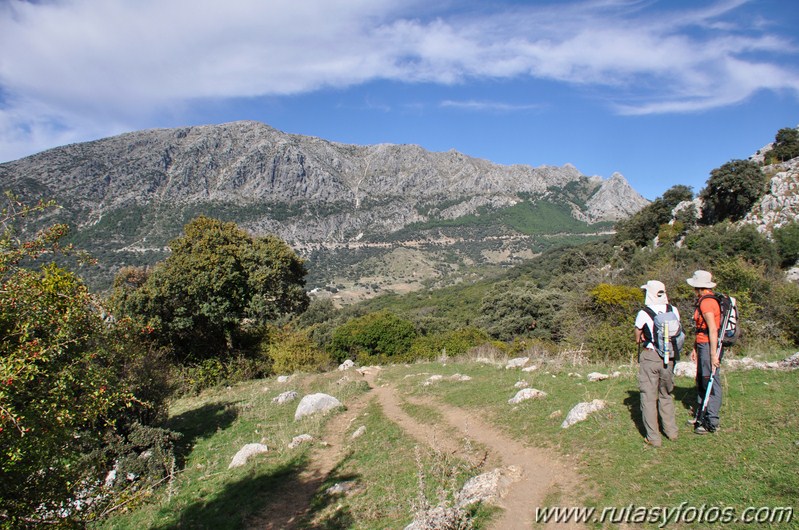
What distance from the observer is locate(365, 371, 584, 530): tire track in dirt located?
541 cm

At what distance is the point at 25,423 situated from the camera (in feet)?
13.0

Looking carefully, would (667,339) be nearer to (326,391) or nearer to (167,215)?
(326,391)

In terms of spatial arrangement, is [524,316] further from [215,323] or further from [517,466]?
[517,466]

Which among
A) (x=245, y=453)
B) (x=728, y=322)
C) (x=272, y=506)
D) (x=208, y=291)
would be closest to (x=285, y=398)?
(x=245, y=453)

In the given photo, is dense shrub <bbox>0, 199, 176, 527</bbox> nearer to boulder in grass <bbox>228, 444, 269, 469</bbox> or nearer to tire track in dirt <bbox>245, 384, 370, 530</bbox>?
tire track in dirt <bbox>245, 384, 370, 530</bbox>

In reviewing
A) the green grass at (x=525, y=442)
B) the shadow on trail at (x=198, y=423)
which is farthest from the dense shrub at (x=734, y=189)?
the shadow on trail at (x=198, y=423)

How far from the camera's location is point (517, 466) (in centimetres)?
668

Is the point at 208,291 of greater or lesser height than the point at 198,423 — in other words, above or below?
above

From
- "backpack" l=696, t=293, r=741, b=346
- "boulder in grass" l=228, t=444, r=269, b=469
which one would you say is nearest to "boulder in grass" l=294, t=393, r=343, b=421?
"boulder in grass" l=228, t=444, r=269, b=469

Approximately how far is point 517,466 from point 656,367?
2.57m

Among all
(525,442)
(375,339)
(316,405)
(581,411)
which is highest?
(581,411)

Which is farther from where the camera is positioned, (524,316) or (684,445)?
(524,316)

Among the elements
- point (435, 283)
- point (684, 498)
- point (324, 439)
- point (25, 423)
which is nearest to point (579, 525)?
point (684, 498)

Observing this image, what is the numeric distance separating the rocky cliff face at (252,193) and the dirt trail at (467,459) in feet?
366
